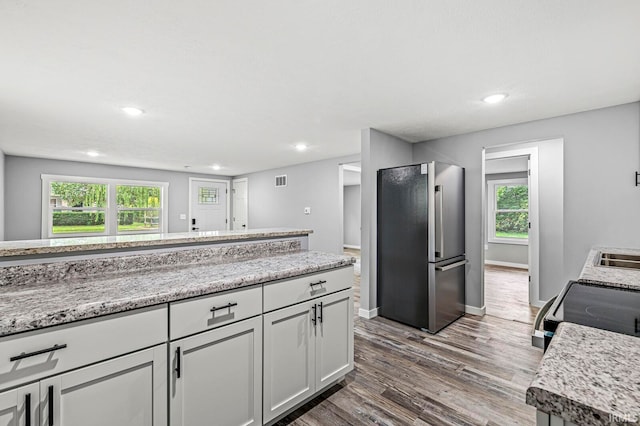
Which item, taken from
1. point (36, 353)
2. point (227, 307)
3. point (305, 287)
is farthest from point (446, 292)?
point (36, 353)

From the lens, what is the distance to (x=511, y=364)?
99.3 inches

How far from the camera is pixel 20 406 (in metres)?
1.01

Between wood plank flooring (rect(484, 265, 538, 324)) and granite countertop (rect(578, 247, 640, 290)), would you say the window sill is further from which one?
granite countertop (rect(578, 247, 640, 290))

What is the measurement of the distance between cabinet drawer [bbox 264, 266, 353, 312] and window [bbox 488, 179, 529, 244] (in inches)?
241

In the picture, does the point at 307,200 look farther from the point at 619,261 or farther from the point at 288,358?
the point at 619,261

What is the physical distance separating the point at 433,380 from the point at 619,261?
5.16 ft

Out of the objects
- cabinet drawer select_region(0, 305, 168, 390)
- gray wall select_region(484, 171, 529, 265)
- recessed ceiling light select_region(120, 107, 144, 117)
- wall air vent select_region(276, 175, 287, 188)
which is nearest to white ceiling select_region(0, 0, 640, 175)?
recessed ceiling light select_region(120, 107, 144, 117)

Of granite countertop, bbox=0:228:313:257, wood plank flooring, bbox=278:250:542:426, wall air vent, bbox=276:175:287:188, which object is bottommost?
wood plank flooring, bbox=278:250:542:426

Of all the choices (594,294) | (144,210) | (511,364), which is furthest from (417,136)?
(144,210)

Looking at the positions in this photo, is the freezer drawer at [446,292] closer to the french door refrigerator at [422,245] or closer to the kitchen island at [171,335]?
the french door refrigerator at [422,245]

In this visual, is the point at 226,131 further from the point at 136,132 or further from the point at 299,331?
the point at 299,331

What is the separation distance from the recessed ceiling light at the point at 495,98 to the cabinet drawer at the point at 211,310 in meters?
2.49

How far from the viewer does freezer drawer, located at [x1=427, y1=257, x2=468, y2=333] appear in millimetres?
3133

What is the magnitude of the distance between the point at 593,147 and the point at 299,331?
3.28 m
